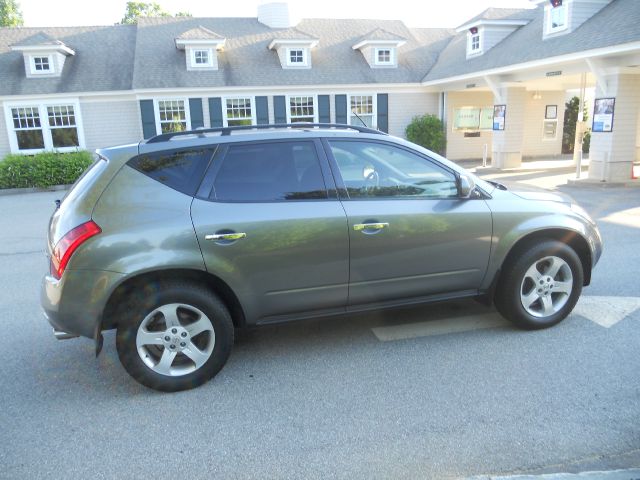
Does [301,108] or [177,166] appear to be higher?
[301,108]

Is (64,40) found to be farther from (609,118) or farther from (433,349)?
(433,349)

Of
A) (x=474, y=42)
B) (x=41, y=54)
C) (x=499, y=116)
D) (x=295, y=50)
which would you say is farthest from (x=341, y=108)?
(x=41, y=54)

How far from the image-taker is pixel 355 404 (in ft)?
11.2

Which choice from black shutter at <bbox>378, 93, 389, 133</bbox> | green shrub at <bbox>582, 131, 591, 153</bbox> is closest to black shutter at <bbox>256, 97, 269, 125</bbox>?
black shutter at <bbox>378, 93, 389, 133</bbox>

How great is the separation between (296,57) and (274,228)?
20.8 meters

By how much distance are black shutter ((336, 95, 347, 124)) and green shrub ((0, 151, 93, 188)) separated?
10753 mm

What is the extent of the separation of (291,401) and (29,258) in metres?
6.04

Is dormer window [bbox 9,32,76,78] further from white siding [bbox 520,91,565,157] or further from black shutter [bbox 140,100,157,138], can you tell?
white siding [bbox 520,91,565,157]

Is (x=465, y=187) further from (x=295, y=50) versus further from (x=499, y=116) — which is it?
(x=295, y=50)

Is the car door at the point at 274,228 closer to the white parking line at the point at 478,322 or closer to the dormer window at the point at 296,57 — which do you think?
the white parking line at the point at 478,322

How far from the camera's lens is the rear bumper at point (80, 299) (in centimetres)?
340

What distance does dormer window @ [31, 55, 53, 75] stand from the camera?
21125mm

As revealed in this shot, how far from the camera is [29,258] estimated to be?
7.77m

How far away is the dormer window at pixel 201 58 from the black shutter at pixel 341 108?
5630 millimetres
